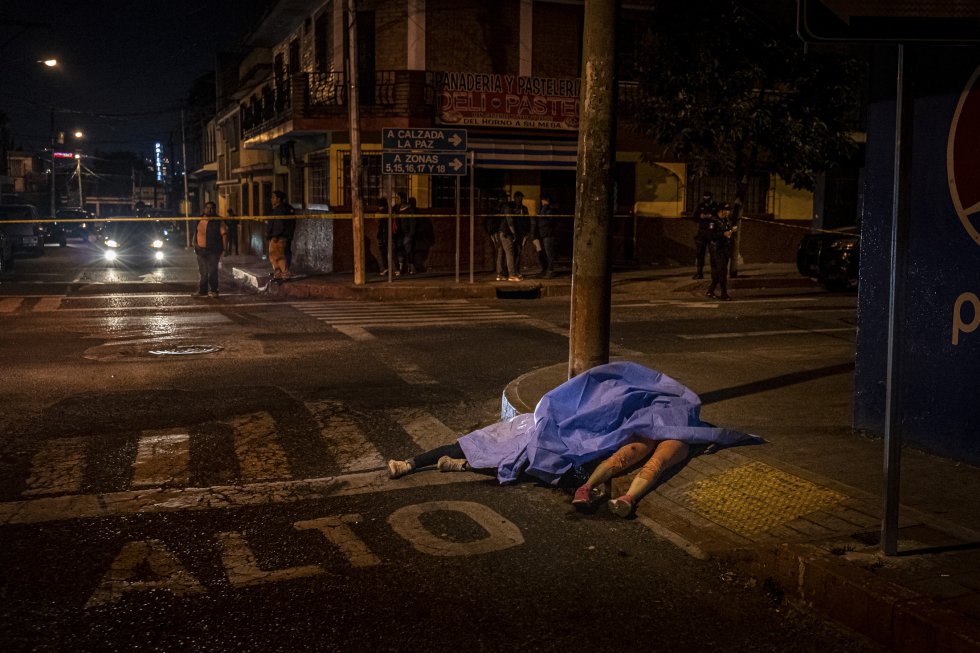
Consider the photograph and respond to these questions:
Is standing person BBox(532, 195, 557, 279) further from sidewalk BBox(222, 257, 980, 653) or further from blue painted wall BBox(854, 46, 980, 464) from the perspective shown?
blue painted wall BBox(854, 46, 980, 464)

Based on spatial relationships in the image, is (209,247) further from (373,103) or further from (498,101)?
(498,101)

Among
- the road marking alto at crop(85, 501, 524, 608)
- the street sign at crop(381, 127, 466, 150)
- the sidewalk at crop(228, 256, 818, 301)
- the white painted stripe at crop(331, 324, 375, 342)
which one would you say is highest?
the street sign at crop(381, 127, 466, 150)

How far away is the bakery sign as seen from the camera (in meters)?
23.0

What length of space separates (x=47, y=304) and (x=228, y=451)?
11.4 m

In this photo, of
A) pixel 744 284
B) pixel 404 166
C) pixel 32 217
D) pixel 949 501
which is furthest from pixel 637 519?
pixel 32 217

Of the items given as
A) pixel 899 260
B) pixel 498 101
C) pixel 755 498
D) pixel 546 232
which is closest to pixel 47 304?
pixel 546 232

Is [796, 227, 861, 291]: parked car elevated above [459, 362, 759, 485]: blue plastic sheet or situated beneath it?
elevated above

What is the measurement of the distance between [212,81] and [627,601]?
52566 mm

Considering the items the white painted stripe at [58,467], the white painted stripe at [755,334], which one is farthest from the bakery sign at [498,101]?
the white painted stripe at [58,467]

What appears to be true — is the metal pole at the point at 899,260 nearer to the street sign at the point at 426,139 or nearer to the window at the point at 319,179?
the street sign at the point at 426,139

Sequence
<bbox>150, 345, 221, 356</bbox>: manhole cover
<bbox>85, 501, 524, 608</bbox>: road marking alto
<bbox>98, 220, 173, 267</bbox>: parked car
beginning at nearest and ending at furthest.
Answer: <bbox>85, 501, 524, 608</bbox>: road marking alto → <bbox>150, 345, 221, 356</bbox>: manhole cover → <bbox>98, 220, 173, 267</bbox>: parked car

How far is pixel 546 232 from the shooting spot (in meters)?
20.7

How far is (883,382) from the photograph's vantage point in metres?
6.73

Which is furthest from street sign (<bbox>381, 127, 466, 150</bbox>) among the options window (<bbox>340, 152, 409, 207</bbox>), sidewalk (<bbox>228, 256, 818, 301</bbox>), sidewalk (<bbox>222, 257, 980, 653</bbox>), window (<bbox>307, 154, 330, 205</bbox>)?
sidewalk (<bbox>222, 257, 980, 653</bbox>)
